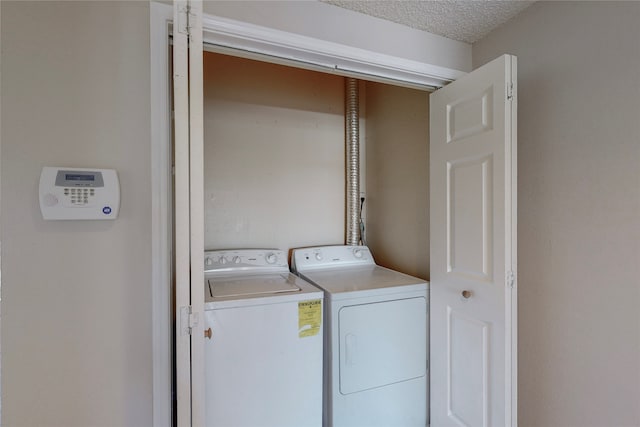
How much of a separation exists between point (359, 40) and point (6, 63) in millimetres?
1303

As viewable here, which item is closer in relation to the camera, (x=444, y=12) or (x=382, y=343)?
(x=444, y=12)

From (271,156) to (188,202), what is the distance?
1522 millimetres

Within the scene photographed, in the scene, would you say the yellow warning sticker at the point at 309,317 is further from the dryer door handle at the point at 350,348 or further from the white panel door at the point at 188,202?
the white panel door at the point at 188,202

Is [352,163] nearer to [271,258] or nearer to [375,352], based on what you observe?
[271,258]

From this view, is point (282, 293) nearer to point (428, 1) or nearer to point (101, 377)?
point (101, 377)

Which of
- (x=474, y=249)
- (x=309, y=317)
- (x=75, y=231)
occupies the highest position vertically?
(x=75, y=231)

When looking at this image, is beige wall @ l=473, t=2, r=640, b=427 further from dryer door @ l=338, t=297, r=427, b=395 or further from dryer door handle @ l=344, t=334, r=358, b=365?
dryer door handle @ l=344, t=334, r=358, b=365

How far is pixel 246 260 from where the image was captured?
6.86ft

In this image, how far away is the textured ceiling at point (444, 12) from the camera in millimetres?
1319

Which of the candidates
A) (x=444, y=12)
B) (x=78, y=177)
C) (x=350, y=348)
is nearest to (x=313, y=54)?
(x=444, y=12)

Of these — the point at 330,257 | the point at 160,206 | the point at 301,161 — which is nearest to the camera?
the point at 160,206

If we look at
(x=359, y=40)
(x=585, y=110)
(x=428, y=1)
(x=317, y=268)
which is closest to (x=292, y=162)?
(x=317, y=268)

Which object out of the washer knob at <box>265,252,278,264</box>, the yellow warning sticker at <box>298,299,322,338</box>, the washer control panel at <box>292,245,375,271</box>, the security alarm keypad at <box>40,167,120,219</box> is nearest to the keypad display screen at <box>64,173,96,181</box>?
the security alarm keypad at <box>40,167,120,219</box>

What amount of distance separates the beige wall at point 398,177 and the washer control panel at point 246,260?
3.00 feet
